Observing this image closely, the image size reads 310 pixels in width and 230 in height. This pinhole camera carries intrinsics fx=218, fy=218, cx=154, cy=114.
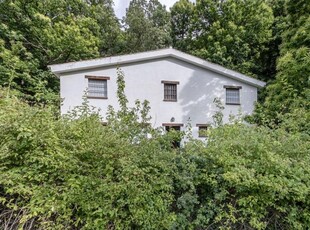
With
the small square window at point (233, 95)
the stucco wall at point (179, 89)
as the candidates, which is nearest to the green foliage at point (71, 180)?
the stucco wall at point (179, 89)

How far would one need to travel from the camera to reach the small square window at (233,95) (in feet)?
39.3

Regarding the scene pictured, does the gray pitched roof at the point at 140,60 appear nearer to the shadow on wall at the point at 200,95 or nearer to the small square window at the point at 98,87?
the shadow on wall at the point at 200,95

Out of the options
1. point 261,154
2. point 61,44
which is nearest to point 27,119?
point 261,154

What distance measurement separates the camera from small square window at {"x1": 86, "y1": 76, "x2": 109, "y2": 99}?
10305mm

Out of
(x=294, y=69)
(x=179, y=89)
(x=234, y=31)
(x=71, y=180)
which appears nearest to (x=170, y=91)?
(x=179, y=89)

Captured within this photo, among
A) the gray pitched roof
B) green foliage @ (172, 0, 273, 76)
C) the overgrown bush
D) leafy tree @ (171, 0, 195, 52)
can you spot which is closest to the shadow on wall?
the gray pitched roof

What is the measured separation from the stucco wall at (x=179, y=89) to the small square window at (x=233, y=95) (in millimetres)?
178

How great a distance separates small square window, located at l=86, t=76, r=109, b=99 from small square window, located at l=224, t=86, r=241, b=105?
653 cm

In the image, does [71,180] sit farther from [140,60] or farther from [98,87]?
[140,60]

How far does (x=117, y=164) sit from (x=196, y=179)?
1.11m

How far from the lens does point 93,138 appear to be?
9.53 ft

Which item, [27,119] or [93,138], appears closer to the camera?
[27,119]

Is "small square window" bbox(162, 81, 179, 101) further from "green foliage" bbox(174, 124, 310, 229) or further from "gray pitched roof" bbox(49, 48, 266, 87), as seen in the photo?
"green foliage" bbox(174, 124, 310, 229)

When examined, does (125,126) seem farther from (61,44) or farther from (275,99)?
(61,44)
